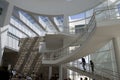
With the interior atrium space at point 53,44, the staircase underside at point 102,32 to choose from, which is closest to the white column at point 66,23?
the interior atrium space at point 53,44

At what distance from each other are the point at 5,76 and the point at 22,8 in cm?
2042

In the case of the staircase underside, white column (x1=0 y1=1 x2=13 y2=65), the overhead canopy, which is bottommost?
the staircase underside

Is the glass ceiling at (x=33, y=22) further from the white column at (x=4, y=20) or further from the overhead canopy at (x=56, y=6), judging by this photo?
the white column at (x=4, y=20)

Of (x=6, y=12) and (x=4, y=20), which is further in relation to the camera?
(x=6, y=12)

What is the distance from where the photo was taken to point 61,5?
23969 mm

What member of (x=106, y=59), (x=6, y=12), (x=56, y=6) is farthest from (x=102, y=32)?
(x=6, y=12)

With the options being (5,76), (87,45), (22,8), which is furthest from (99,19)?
(22,8)

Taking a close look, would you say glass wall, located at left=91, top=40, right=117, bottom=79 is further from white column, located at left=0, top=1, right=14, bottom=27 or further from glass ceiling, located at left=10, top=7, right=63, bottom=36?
white column, located at left=0, top=1, right=14, bottom=27

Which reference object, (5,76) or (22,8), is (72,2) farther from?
(5,76)

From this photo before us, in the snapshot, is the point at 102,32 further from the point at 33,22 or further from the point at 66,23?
the point at 33,22

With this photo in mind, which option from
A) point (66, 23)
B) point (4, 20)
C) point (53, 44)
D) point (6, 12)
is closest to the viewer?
point (4, 20)

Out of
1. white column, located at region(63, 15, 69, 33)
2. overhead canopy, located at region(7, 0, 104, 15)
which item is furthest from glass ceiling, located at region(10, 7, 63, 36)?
white column, located at region(63, 15, 69, 33)

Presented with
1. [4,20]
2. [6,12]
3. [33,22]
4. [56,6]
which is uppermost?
[56,6]

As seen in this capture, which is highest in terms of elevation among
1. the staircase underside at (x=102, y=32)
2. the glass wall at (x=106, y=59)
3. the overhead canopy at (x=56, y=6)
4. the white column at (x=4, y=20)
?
the overhead canopy at (x=56, y=6)
